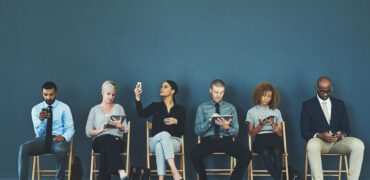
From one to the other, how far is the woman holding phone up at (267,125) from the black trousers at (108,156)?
158 cm

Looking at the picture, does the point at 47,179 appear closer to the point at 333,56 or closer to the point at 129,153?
the point at 129,153

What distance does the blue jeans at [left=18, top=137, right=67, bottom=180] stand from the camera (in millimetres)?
5781

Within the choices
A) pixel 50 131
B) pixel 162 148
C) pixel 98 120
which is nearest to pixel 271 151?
pixel 162 148

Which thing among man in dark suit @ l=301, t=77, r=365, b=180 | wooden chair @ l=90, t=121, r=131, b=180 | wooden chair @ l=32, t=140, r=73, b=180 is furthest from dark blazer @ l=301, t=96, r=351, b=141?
wooden chair @ l=32, t=140, r=73, b=180

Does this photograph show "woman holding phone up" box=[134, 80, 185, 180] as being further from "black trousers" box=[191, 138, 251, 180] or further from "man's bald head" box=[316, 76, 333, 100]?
"man's bald head" box=[316, 76, 333, 100]

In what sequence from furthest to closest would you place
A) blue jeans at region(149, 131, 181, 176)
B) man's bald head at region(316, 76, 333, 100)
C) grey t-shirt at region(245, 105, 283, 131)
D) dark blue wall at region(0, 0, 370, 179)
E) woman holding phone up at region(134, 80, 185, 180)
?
dark blue wall at region(0, 0, 370, 179), grey t-shirt at region(245, 105, 283, 131), man's bald head at region(316, 76, 333, 100), woman holding phone up at region(134, 80, 185, 180), blue jeans at region(149, 131, 181, 176)

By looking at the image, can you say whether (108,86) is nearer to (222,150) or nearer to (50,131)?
(50,131)

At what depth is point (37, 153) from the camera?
5.93 metres

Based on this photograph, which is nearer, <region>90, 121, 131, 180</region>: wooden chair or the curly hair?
<region>90, 121, 131, 180</region>: wooden chair

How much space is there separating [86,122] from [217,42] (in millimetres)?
1985

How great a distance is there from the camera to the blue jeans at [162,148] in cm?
589

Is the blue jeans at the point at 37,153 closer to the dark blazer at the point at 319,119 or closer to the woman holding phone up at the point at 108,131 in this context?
the woman holding phone up at the point at 108,131

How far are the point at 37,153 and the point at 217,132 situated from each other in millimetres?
2068

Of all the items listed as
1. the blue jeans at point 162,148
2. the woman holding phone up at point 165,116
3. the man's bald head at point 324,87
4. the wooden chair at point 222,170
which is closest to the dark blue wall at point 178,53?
the wooden chair at point 222,170
